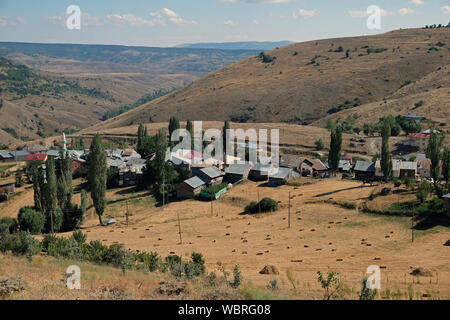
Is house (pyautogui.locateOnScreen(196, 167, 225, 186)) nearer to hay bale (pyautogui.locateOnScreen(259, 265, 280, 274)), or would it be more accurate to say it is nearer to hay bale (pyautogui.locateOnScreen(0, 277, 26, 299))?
hay bale (pyautogui.locateOnScreen(259, 265, 280, 274))

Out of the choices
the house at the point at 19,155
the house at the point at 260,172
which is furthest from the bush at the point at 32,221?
the house at the point at 19,155

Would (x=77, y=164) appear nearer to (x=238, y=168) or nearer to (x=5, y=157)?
→ (x=5, y=157)

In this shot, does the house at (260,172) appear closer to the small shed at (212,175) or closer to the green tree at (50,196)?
the small shed at (212,175)

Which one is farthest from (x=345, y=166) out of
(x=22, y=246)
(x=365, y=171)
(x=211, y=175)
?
(x=22, y=246)

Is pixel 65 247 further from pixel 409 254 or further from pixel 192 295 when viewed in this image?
pixel 409 254
